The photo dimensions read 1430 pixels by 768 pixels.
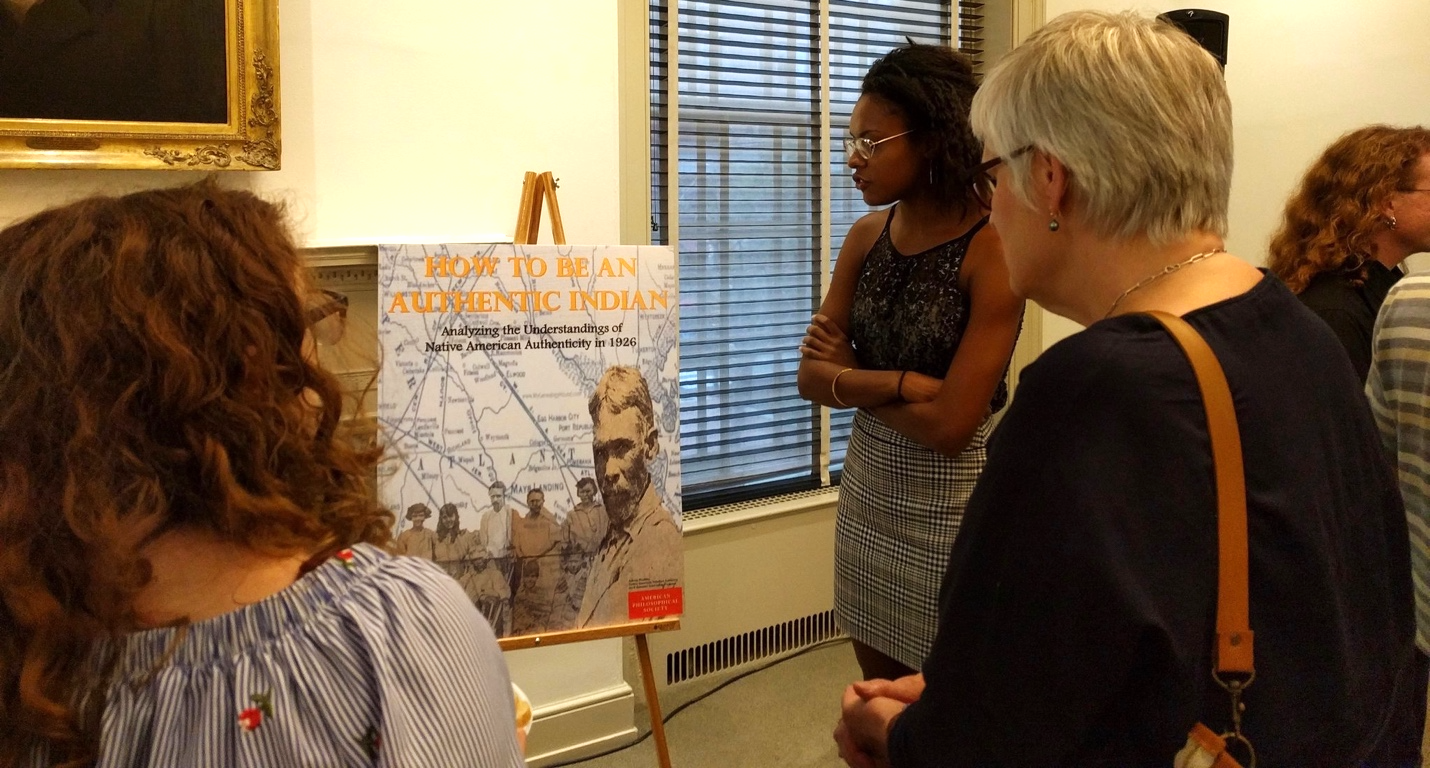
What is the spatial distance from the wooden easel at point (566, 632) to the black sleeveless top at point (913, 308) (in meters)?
0.62

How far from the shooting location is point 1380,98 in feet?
11.1

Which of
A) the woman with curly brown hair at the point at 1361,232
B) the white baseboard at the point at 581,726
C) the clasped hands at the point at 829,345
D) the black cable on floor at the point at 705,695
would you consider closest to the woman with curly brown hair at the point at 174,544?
the clasped hands at the point at 829,345

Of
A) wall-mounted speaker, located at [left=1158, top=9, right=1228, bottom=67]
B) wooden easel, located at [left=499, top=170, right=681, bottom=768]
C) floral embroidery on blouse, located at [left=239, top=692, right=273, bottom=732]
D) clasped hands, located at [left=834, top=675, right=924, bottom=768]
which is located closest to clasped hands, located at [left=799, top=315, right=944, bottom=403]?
wooden easel, located at [left=499, top=170, right=681, bottom=768]

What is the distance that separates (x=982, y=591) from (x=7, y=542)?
786 mm

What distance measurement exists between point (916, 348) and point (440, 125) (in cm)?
123

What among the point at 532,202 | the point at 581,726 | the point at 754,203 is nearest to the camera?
the point at 532,202

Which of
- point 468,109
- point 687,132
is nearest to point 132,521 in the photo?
point 468,109

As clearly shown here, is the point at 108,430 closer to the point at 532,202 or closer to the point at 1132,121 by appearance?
the point at 1132,121

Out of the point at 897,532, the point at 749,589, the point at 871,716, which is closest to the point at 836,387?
the point at 897,532

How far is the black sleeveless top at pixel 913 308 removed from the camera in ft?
5.61

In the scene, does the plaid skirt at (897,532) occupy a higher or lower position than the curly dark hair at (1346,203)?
lower

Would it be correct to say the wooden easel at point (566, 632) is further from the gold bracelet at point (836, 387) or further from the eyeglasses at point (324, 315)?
the eyeglasses at point (324, 315)

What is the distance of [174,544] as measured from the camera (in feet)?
2.52

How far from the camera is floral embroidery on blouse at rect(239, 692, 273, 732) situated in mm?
728
